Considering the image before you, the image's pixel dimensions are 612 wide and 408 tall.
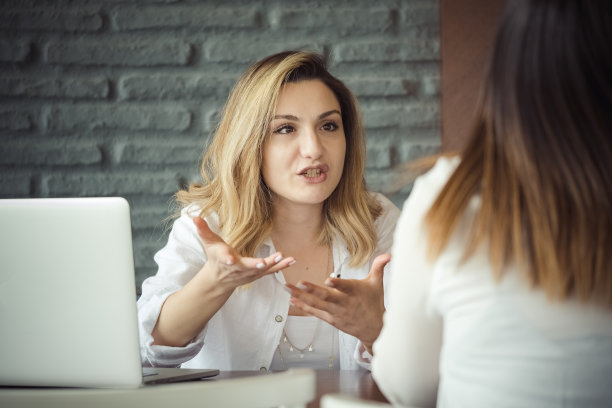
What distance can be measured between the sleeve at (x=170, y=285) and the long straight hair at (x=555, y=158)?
98cm

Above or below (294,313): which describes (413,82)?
above

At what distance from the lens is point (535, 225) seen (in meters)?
0.76

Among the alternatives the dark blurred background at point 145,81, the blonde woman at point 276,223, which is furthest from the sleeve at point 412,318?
the dark blurred background at point 145,81

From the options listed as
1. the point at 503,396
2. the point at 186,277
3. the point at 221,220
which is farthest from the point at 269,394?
the point at 221,220

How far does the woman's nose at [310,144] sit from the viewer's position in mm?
1839

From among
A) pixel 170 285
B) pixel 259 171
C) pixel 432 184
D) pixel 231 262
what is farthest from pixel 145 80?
pixel 432 184

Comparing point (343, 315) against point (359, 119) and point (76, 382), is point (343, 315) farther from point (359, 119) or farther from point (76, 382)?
point (359, 119)

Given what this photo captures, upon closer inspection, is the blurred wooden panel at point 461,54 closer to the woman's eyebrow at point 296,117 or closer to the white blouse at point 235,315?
the woman's eyebrow at point 296,117

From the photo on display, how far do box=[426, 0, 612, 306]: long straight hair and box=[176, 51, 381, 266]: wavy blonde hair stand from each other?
3.70ft

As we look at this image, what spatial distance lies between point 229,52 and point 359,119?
559mm

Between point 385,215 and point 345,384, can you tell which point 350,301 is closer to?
point 345,384

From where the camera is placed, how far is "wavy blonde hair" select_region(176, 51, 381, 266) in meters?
1.87

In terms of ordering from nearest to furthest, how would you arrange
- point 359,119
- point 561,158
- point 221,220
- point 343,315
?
point 561,158 → point 343,315 → point 221,220 → point 359,119

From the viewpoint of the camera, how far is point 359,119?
2.05 meters
